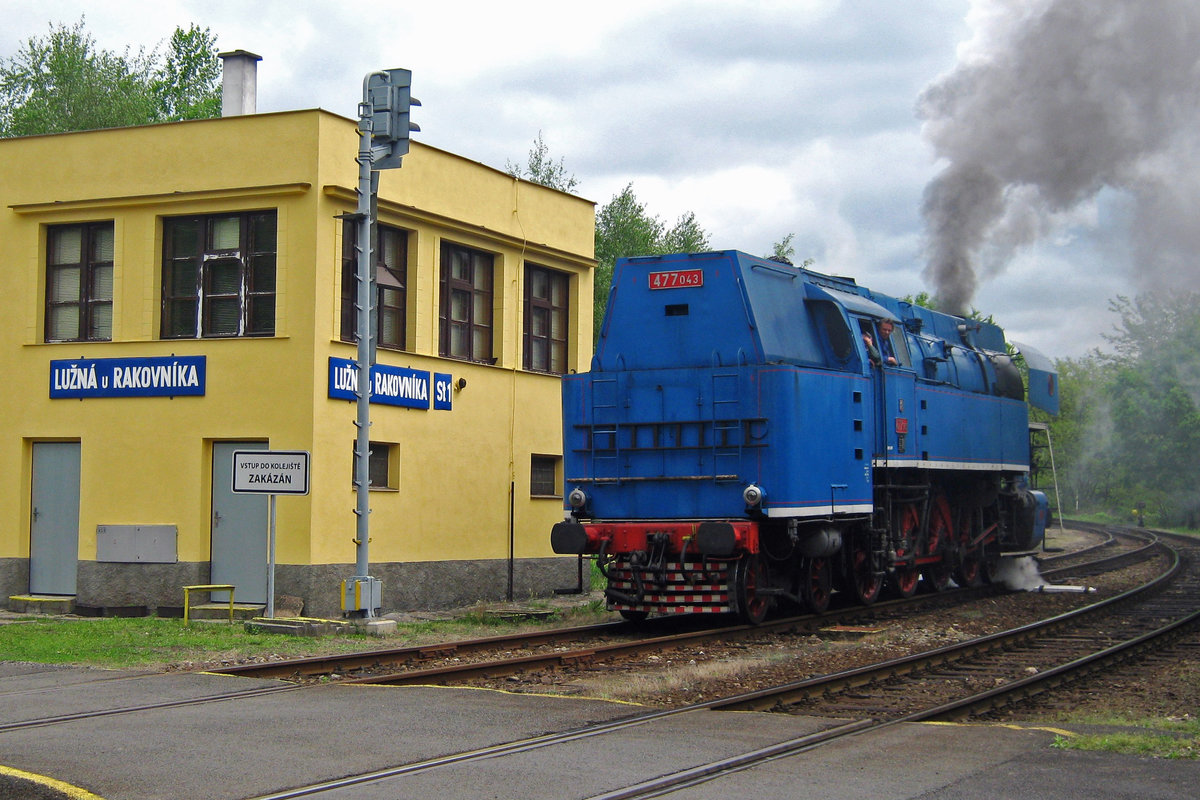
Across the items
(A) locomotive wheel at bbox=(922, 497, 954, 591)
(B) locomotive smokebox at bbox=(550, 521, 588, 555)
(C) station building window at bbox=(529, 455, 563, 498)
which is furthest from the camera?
(C) station building window at bbox=(529, 455, 563, 498)

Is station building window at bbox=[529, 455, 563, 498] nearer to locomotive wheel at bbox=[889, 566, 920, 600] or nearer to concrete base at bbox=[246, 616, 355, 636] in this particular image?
locomotive wheel at bbox=[889, 566, 920, 600]

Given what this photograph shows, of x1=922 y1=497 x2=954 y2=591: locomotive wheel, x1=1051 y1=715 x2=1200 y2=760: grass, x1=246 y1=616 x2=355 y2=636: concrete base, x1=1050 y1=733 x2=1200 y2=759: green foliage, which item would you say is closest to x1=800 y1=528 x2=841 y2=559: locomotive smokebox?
x1=922 y1=497 x2=954 y2=591: locomotive wheel

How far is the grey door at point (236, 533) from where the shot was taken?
16938 mm

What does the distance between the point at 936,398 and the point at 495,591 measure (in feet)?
23.5

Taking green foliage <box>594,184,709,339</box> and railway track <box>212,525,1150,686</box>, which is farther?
green foliage <box>594,184,709,339</box>

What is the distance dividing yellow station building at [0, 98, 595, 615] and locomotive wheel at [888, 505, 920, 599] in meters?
6.02

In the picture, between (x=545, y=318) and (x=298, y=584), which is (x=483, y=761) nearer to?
(x=298, y=584)

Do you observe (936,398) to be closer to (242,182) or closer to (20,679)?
(242,182)

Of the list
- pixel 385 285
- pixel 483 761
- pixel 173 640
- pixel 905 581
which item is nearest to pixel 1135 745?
pixel 483 761

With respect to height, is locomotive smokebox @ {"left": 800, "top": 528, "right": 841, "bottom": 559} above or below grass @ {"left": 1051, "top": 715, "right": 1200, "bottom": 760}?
above

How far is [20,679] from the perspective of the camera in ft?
36.1

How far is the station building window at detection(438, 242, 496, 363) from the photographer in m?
19.5

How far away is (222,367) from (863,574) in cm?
912

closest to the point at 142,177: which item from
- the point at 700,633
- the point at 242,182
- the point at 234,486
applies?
the point at 242,182
